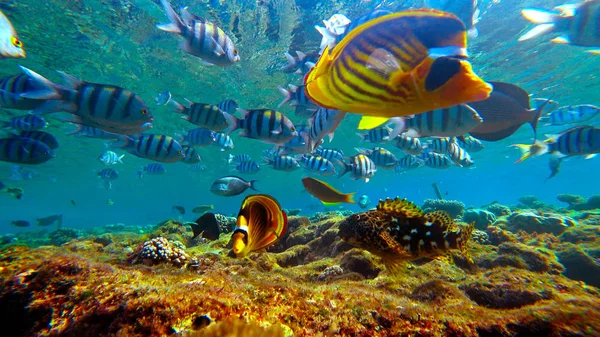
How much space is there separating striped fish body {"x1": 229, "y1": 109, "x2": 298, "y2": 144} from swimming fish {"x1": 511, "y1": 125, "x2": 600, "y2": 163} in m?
4.46

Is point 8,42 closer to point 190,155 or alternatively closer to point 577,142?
point 190,155

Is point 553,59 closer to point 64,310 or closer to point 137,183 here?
point 64,310

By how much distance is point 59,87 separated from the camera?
2.80 m

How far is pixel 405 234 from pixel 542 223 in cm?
910

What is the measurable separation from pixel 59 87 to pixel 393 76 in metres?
3.57

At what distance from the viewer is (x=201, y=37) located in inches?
154

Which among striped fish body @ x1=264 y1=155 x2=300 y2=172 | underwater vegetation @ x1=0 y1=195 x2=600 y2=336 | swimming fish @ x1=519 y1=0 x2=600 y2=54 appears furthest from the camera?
striped fish body @ x1=264 y1=155 x2=300 y2=172

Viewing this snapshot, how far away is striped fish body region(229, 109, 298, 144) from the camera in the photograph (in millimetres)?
4211

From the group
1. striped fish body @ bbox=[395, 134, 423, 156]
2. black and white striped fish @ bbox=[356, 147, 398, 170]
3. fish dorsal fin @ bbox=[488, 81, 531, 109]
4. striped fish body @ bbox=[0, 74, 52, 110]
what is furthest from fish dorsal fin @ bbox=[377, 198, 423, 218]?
striped fish body @ bbox=[0, 74, 52, 110]

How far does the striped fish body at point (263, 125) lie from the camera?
13.8ft

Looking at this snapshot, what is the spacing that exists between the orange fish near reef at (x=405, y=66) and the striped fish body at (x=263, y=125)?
128 inches

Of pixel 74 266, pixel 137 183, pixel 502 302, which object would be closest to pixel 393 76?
pixel 74 266

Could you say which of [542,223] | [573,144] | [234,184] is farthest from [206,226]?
[542,223]

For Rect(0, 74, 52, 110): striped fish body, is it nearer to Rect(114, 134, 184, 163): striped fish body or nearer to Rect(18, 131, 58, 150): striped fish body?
Rect(18, 131, 58, 150): striped fish body
